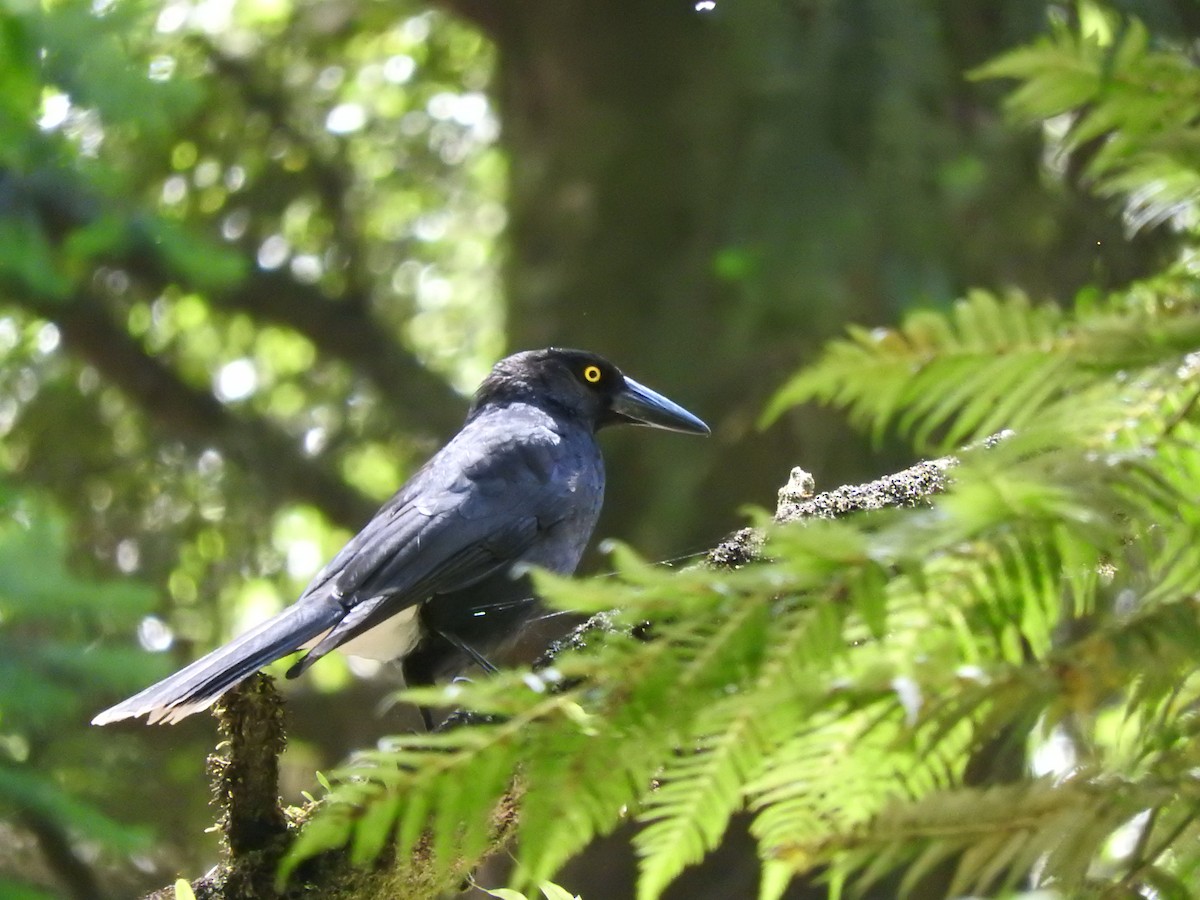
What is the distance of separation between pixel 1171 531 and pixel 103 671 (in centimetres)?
277

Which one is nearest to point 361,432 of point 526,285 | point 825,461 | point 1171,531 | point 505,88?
point 526,285

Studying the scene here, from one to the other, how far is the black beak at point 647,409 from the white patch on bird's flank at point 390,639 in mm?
1157

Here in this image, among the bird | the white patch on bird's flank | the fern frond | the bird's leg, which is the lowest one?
the bird's leg

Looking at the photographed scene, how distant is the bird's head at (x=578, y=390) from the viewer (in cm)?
476

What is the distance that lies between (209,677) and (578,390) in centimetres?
213

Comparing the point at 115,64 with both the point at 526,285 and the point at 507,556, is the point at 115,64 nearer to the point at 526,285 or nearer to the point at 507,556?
the point at 507,556

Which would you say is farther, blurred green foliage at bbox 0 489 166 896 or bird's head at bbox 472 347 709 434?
bird's head at bbox 472 347 709 434

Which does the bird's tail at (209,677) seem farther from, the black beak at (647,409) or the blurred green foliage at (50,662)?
the black beak at (647,409)

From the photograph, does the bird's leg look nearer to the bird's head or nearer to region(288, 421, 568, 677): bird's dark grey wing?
region(288, 421, 568, 677): bird's dark grey wing

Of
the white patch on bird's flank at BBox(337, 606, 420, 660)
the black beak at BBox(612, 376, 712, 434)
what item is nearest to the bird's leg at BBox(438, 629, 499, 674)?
the white patch on bird's flank at BBox(337, 606, 420, 660)

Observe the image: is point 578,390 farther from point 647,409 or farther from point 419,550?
point 419,550

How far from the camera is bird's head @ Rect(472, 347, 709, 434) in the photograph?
187 inches

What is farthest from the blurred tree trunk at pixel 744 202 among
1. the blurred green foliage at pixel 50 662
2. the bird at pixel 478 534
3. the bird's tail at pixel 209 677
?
the blurred green foliage at pixel 50 662

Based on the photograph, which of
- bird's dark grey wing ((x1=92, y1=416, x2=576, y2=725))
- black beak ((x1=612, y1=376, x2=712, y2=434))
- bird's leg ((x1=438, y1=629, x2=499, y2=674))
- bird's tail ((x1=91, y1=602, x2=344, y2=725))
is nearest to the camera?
bird's tail ((x1=91, y1=602, x2=344, y2=725))
